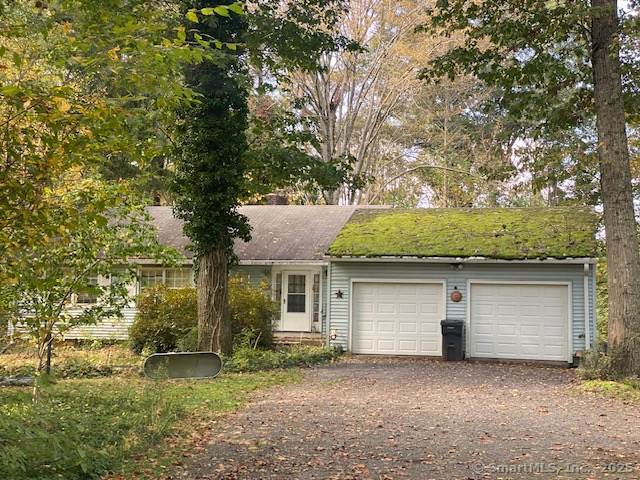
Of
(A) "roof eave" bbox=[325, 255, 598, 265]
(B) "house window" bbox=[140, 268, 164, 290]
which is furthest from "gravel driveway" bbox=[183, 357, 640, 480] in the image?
(B) "house window" bbox=[140, 268, 164, 290]

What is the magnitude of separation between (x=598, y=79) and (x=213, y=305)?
355 inches

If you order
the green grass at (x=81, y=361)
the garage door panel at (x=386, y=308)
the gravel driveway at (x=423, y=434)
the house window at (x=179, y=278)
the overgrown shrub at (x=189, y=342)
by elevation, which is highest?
the house window at (x=179, y=278)

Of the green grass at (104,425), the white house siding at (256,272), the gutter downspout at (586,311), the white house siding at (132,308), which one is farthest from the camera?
the white house siding at (256,272)

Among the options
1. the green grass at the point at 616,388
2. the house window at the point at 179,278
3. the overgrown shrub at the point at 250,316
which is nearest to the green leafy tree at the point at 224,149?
the overgrown shrub at the point at 250,316

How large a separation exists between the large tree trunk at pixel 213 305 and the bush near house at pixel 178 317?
1.67m

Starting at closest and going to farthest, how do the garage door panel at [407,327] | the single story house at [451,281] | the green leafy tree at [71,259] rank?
the green leafy tree at [71,259] < the single story house at [451,281] < the garage door panel at [407,327]

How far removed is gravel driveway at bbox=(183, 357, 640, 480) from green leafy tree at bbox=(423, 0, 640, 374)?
6.87 ft

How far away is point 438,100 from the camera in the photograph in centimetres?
3088

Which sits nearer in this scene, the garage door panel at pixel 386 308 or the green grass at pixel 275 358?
the green grass at pixel 275 358

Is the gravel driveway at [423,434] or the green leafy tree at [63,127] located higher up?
the green leafy tree at [63,127]

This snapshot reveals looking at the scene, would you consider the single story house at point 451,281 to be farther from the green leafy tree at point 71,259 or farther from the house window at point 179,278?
the green leafy tree at point 71,259

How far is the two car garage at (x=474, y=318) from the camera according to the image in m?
15.7

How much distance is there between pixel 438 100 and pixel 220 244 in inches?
796

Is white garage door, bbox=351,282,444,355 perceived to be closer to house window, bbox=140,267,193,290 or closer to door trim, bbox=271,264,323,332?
door trim, bbox=271,264,323,332
